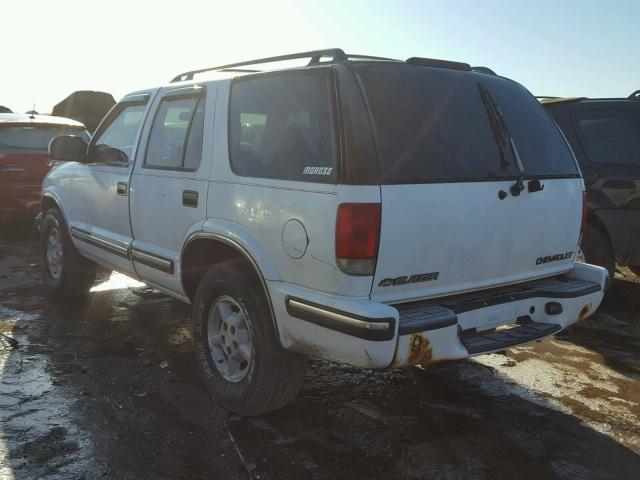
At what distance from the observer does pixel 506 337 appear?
307 cm

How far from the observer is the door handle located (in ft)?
11.5

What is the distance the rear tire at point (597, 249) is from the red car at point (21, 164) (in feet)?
21.7

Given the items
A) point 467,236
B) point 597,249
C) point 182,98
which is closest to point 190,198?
point 182,98

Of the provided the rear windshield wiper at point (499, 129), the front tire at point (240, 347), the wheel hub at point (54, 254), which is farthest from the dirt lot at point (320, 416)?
the rear windshield wiper at point (499, 129)

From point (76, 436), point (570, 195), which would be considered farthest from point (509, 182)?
point (76, 436)

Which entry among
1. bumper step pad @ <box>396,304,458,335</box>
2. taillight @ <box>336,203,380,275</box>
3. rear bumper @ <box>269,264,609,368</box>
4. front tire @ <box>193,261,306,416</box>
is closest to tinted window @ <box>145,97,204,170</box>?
front tire @ <box>193,261,306,416</box>

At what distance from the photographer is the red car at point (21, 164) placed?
8086 millimetres

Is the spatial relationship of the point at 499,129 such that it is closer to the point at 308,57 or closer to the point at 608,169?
the point at 308,57

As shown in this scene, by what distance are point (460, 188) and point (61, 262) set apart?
13.0 feet

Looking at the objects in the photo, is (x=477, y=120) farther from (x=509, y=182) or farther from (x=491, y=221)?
(x=491, y=221)

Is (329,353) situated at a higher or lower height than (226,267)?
lower

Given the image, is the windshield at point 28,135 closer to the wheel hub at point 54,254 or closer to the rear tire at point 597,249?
the wheel hub at point 54,254

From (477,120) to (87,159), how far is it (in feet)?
10.4

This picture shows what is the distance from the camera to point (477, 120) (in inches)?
126
